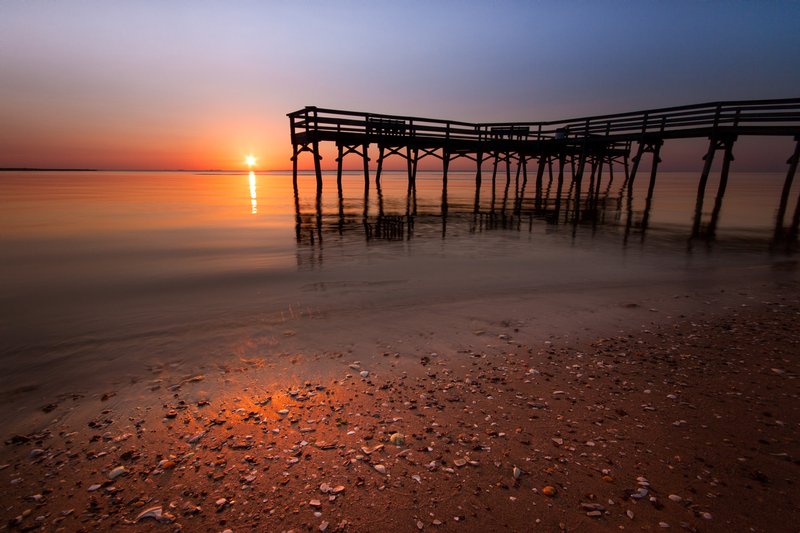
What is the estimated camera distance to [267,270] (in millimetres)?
8727

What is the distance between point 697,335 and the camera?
15.6 feet

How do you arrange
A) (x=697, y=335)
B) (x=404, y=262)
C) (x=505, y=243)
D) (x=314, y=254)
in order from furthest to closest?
(x=505, y=243) < (x=314, y=254) < (x=404, y=262) < (x=697, y=335)

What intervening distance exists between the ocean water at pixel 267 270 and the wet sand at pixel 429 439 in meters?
0.90

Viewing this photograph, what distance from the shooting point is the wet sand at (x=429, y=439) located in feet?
7.47

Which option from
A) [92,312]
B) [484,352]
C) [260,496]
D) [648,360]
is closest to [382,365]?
[484,352]

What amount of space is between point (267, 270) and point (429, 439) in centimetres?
682

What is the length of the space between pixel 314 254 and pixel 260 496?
8234mm

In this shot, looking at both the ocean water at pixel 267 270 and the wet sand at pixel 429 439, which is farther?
the ocean water at pixel 267 270

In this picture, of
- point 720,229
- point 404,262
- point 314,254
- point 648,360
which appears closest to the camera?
point 648,360

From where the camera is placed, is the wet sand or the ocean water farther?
the ocean water

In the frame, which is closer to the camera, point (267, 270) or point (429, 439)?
point (429, 439)

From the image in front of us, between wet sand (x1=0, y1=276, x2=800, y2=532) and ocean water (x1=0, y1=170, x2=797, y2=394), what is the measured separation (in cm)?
90

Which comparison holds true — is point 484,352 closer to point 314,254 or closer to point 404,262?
point 404,262

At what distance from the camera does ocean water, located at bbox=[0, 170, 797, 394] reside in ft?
16.2
